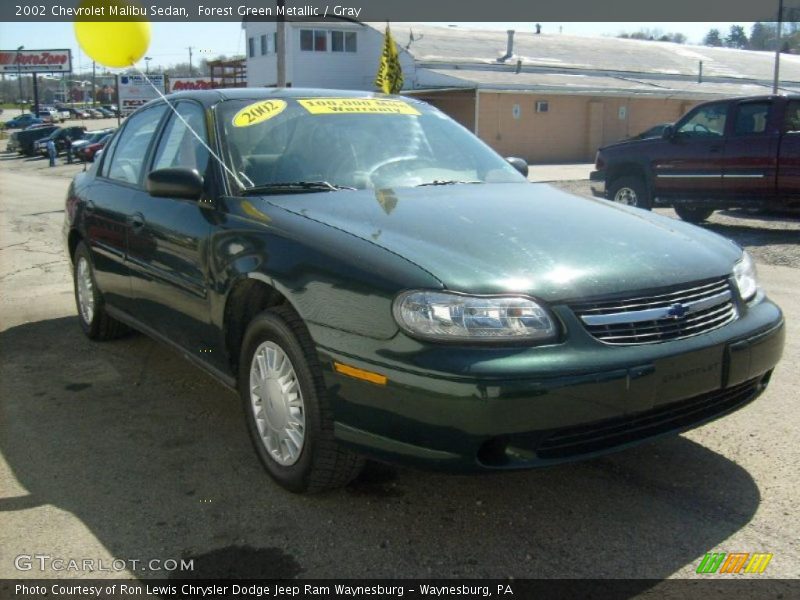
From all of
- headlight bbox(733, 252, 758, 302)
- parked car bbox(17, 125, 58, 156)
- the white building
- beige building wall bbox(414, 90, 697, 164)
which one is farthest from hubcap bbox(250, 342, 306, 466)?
parked car bbox(17, 125, 58, 156)

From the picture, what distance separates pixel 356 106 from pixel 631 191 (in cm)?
888

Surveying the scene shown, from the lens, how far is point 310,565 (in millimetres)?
2801

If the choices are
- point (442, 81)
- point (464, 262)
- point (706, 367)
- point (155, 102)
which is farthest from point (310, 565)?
point (442, 81)

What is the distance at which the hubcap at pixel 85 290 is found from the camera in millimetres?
5578

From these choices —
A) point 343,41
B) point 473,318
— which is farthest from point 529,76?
point 473,318

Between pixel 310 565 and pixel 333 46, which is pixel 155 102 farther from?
pixel 333 46

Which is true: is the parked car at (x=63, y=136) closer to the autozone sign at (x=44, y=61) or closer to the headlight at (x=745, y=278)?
the autozone sign at (x=44, y=61)

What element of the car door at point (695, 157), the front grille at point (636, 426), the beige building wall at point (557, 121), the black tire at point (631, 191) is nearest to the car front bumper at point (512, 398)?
the front grille at point (636, 426)

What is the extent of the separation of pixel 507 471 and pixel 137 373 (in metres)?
3.04

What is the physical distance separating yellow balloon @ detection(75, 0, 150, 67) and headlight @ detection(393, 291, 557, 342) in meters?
2.82

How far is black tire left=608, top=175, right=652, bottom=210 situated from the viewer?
12148 mm

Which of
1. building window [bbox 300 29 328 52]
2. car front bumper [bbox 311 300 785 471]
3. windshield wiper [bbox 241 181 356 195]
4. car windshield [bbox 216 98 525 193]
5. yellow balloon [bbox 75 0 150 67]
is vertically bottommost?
car front bumper [bbox 311 300 785 471]

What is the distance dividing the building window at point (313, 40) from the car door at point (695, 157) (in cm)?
2730
